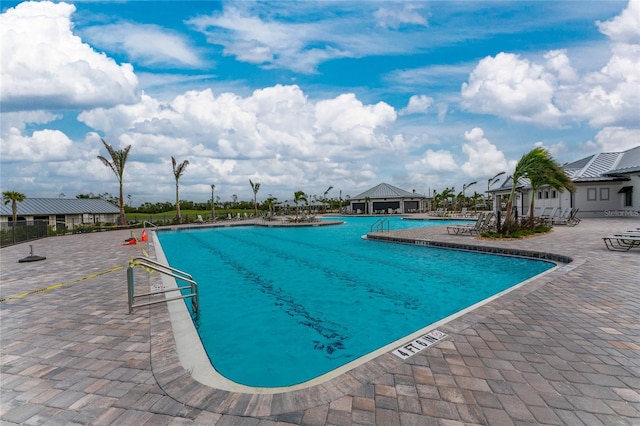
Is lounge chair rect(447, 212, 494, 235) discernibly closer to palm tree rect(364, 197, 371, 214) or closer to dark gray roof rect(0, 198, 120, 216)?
palm tree rect(364, 197, 371, 214)

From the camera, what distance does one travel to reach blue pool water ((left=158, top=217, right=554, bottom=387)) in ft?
13.3

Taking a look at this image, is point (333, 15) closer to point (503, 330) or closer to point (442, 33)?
point (442, 33)

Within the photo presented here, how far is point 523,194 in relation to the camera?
1039 inches

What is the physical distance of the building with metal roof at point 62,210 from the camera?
29.5 metres

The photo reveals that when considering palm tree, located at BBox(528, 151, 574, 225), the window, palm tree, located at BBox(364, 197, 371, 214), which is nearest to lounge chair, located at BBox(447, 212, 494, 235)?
A: palm tree, located at BBox(528, 151, 574, 225)

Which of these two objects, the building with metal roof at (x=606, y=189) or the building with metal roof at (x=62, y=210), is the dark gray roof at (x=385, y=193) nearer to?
the building with metal roof at (x=606, y=189)

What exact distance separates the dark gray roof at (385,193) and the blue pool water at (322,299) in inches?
1393

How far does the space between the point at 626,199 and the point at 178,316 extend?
29.4 metres

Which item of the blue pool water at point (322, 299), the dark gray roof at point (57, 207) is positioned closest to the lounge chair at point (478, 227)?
the blue pool water at point (322, 299)

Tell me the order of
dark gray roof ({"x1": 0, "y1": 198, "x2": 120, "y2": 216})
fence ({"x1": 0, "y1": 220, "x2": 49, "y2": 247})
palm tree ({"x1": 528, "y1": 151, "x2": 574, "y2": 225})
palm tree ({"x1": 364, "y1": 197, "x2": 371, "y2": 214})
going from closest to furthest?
palm tree ({"x1": 528, "y1": 151, "x2": 574, "y2": 225}), fence ({"x1": 0, "y1": 220, "x2": 49, "y2": 247}), dark gray roof ({"x1": 0, "y1": 198, "x2": 120, "y2": 216}), palm tree ({"x1": 364, "y1": 197, "x2": 371, "y2": 214})

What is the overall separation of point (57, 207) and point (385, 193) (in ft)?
137

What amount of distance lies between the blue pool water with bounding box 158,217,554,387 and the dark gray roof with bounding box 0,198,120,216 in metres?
30.0

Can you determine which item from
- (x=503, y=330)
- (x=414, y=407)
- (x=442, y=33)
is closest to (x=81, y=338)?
(x=414, y=407)

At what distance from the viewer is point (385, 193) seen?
4734 cm
